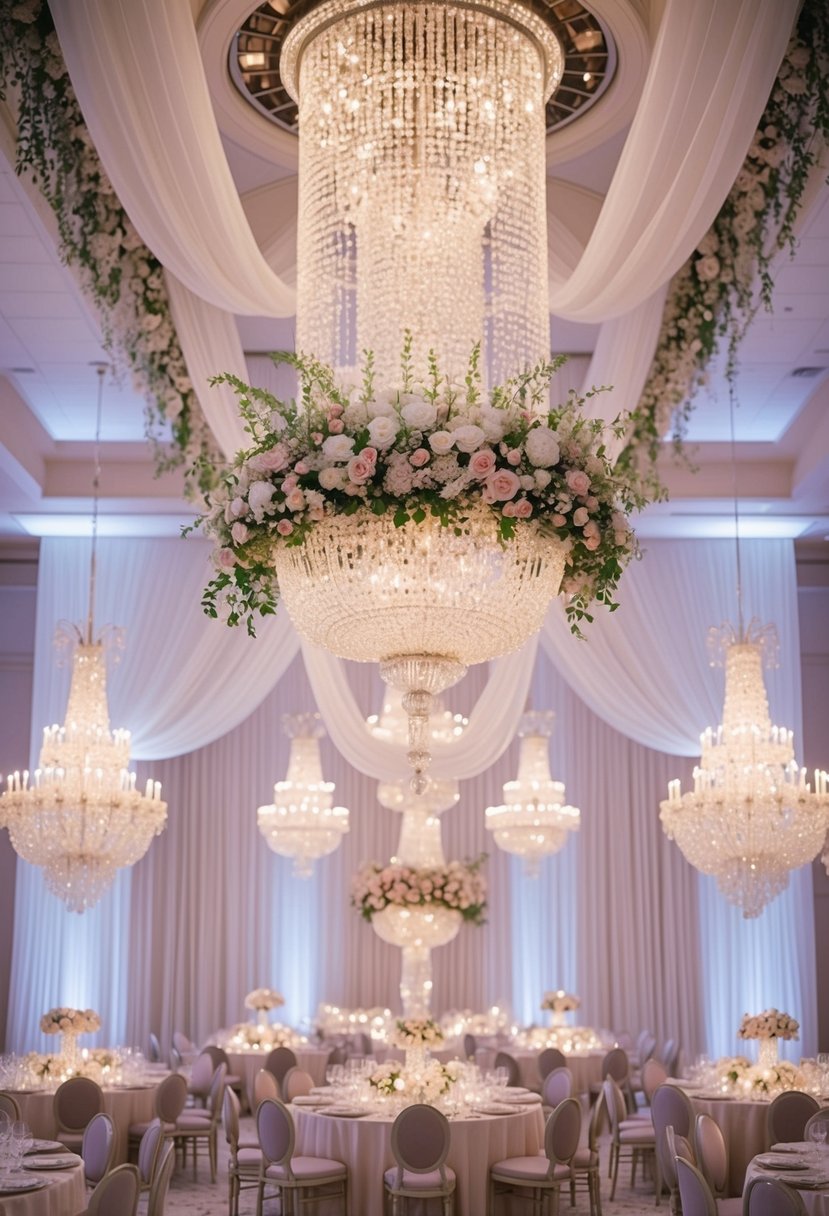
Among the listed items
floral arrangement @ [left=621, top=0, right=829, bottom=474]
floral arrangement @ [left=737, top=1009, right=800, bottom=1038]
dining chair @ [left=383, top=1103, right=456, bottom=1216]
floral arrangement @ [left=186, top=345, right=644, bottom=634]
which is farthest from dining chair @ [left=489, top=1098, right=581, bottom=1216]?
floral arrangement @ [left=186, top=345, right=644, bottom=634]

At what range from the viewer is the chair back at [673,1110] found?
8039 mm

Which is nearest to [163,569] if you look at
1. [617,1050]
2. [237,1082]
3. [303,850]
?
[303,850]

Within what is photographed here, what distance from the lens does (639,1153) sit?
1060 centimetres

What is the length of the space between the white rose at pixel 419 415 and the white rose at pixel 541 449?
322mm

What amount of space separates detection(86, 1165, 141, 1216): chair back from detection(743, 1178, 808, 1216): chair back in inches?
95.7

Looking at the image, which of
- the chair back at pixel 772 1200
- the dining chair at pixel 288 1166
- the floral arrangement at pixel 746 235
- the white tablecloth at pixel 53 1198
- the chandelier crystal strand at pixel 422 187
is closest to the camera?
the chandelier crystal strand at pixel 422 187

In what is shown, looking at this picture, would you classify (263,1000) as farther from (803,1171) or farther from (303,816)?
(803,1171)

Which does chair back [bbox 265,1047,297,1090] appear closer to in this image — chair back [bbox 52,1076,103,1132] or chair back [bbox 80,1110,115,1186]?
chair back [bbox 52,1076,103,1132]

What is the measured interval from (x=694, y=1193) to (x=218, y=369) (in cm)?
430

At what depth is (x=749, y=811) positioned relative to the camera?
27.9ft

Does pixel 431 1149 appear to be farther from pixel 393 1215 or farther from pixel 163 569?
pixel 163 569

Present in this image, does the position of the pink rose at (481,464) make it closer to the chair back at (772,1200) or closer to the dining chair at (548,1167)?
the chair back at (772,1200)

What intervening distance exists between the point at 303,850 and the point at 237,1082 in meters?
2.07

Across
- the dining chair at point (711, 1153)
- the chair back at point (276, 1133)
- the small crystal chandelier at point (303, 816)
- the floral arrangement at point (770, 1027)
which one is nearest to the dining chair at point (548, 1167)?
the dining chair at point (711, 1153)
